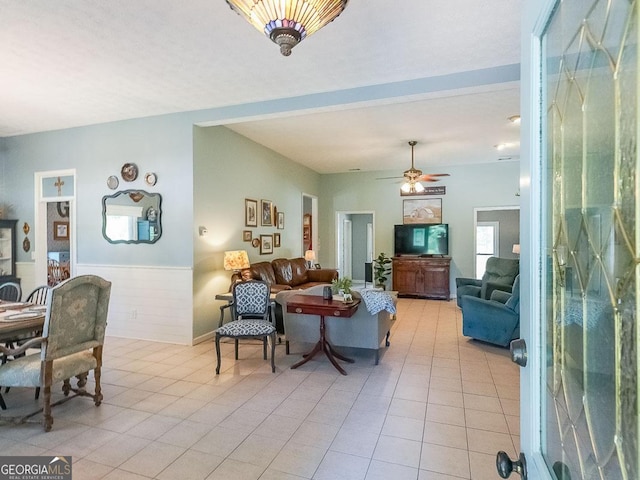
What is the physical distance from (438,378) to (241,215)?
3.64 meters

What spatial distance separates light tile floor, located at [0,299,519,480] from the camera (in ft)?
7.18

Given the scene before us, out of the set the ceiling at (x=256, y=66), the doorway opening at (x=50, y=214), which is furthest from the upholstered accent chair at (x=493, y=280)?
the doorway opening at (x=50, y=214)

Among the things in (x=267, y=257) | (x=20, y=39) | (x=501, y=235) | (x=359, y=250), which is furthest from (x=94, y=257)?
(x=501, y=235)

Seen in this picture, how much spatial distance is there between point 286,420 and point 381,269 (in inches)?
227

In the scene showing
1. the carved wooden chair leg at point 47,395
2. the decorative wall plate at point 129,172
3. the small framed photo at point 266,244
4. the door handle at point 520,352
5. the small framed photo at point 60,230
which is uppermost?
the decorative wall plate at point 129,172

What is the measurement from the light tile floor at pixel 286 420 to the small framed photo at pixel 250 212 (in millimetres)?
2317

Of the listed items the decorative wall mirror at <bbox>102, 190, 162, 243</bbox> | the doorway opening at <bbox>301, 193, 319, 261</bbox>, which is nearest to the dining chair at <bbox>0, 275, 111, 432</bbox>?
the decorative wall mirror at <bbox>102, 190, 162, 243</bbox>

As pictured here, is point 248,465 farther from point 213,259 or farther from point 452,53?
point 452,53

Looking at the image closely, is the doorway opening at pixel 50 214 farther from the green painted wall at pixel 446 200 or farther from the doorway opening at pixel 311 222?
the green painted wall at pixel 446 200

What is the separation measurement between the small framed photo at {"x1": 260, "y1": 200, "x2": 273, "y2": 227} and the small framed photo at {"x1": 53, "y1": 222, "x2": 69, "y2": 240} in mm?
4225

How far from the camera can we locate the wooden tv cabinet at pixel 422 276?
25.1ft

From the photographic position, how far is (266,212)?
637cm

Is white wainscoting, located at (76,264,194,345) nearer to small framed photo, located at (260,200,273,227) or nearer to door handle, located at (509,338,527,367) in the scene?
small framed photo, located at (260,200,273,227)

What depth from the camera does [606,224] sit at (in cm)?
59
